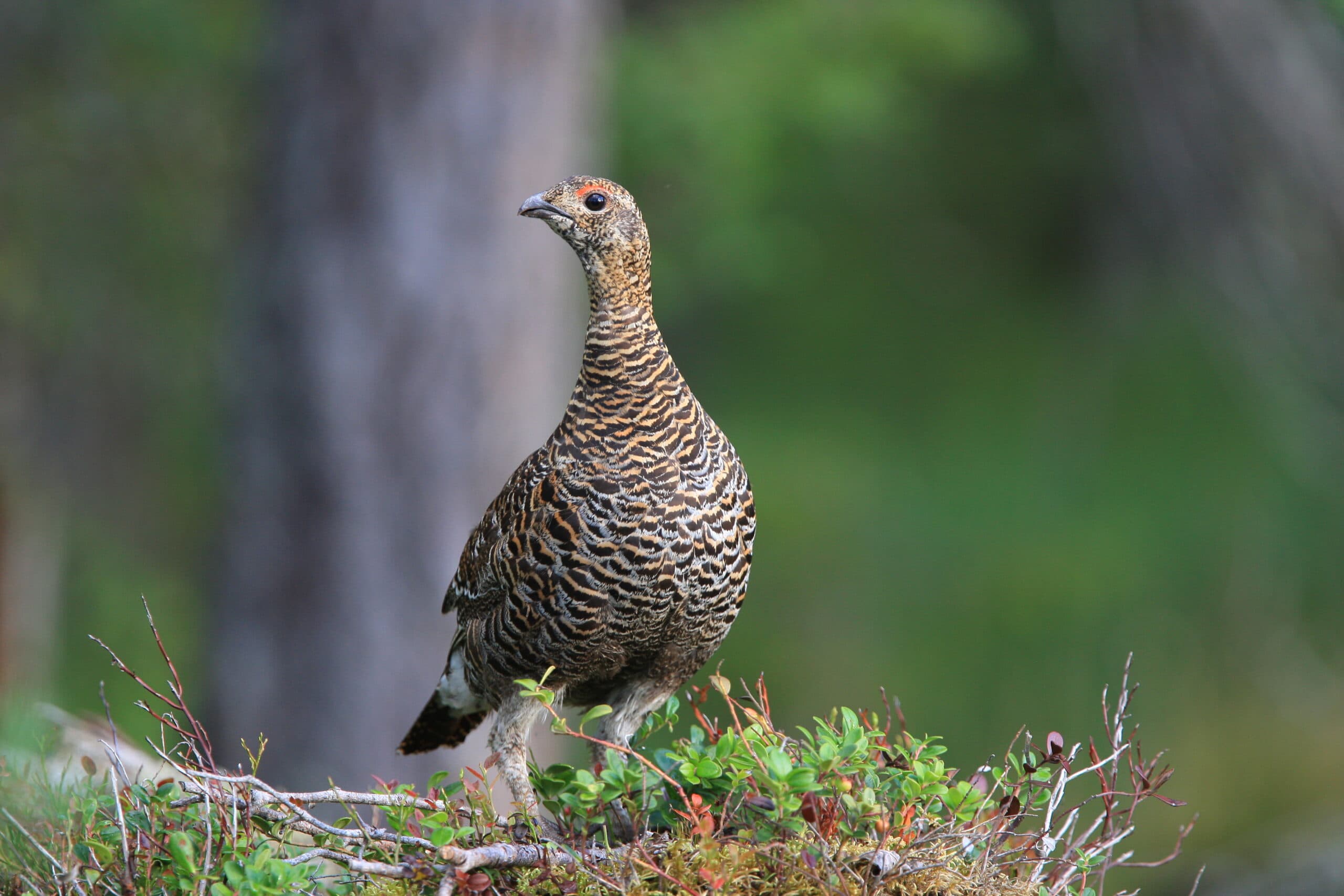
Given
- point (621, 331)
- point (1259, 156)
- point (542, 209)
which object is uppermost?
point (1259, 156)

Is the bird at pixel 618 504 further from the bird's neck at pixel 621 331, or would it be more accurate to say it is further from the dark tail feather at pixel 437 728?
the dark tail feather at pixel 437 728

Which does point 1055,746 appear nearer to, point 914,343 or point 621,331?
point 621,331

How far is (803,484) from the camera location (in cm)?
1063

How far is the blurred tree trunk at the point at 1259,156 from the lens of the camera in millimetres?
7156

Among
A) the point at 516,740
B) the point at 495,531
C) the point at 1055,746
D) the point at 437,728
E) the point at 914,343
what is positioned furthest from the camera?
the point at 914,343

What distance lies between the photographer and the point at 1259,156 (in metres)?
7.39

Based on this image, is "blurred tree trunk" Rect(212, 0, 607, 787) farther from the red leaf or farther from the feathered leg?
the red leaf

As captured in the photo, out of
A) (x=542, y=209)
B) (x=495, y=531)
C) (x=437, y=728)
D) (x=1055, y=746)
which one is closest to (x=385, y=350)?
(x=437, y=728)

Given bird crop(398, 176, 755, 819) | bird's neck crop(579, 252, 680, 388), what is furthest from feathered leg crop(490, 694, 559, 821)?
bird's neck crop(579, 252, 680, 388)

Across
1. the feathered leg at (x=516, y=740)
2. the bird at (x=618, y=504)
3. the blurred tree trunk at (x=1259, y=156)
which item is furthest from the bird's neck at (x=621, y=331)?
the blurred tree trunk at (x=1259, y=156)

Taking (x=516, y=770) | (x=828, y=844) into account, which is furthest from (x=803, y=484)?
(x=828, y=844)

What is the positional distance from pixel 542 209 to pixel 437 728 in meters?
1.54

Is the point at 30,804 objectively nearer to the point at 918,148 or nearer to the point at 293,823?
the point at 293,823

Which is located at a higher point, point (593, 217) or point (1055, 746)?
point (593, 217)
